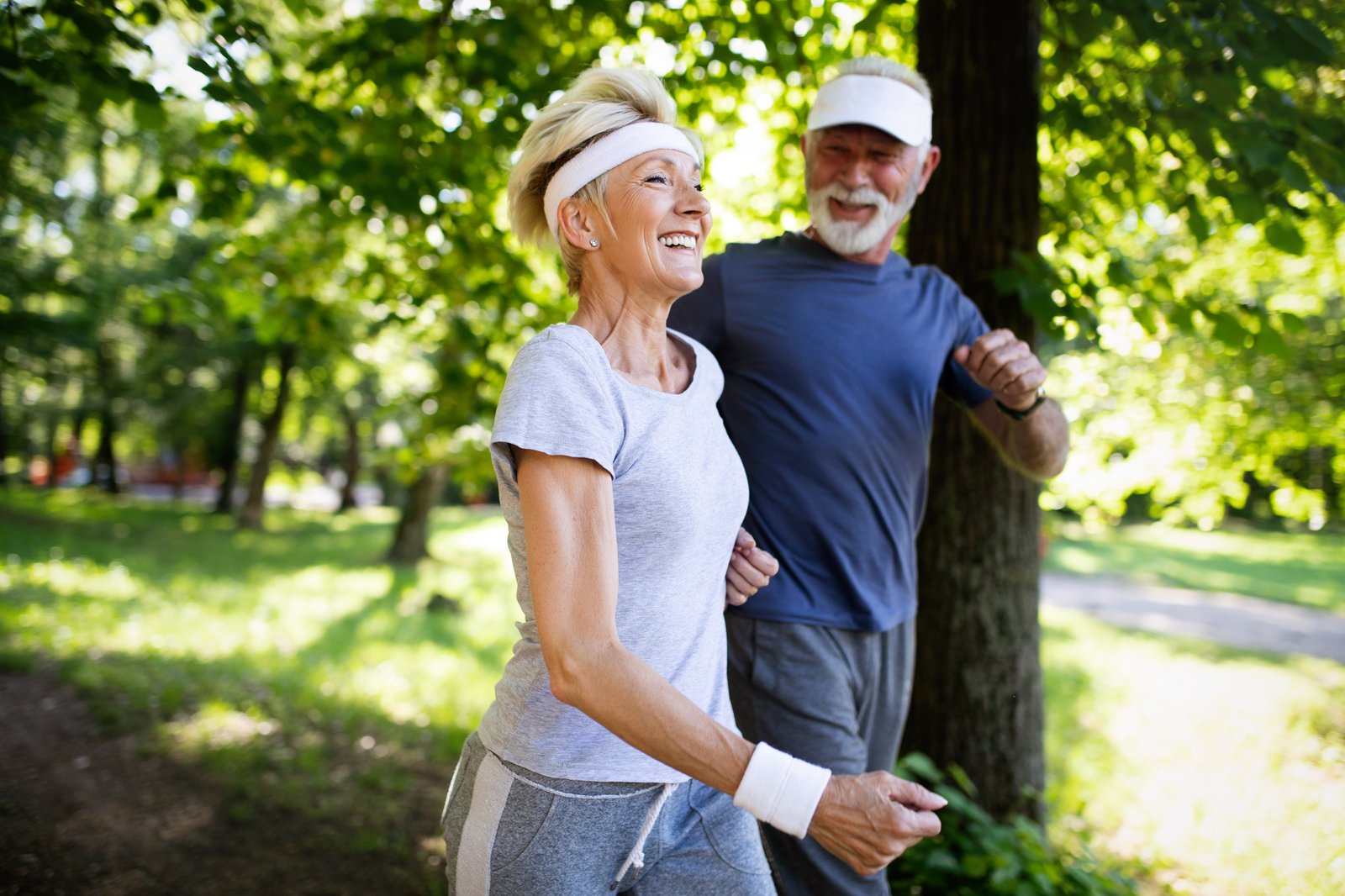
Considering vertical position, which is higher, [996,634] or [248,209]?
[248,209]

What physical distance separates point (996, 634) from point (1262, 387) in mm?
4480

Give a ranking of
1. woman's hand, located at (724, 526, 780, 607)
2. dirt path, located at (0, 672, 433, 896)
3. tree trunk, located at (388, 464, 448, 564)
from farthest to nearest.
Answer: tree trunk, located at (388, 464, 448, 564)
dirt path, located at (0, 672, 433, 896)
woman's hand, located at (724, 526, 780, 607)

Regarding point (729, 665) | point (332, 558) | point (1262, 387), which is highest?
point (1262, 387)

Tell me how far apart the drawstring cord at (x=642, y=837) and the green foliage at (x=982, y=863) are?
181 cm

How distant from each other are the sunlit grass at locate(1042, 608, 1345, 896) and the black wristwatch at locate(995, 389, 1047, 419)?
190 cm

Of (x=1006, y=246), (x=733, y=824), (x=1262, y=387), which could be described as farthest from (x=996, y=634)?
(x=1262, y=387)

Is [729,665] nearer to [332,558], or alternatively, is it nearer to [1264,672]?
[1264,672]

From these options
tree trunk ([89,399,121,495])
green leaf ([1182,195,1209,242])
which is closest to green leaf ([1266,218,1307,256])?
green leaf ([1182,195,1209,242])

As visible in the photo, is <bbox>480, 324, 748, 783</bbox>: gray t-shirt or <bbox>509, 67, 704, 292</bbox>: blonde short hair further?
<bbox>509, 67, 704, 292</bbox>: blonde short hair

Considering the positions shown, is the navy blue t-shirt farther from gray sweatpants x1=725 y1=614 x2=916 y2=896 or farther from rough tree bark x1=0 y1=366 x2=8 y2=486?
rough tree bark x1=0 y1=366 x2=8 y2=486

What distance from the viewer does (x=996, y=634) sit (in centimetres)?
382

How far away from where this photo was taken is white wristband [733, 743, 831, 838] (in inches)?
60.7

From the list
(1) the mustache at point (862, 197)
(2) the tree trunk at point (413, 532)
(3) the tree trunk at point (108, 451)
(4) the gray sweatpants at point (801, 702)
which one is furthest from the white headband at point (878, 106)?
(3) the tree trunk at point (108, 451)

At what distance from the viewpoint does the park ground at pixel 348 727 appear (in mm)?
→ 4641
